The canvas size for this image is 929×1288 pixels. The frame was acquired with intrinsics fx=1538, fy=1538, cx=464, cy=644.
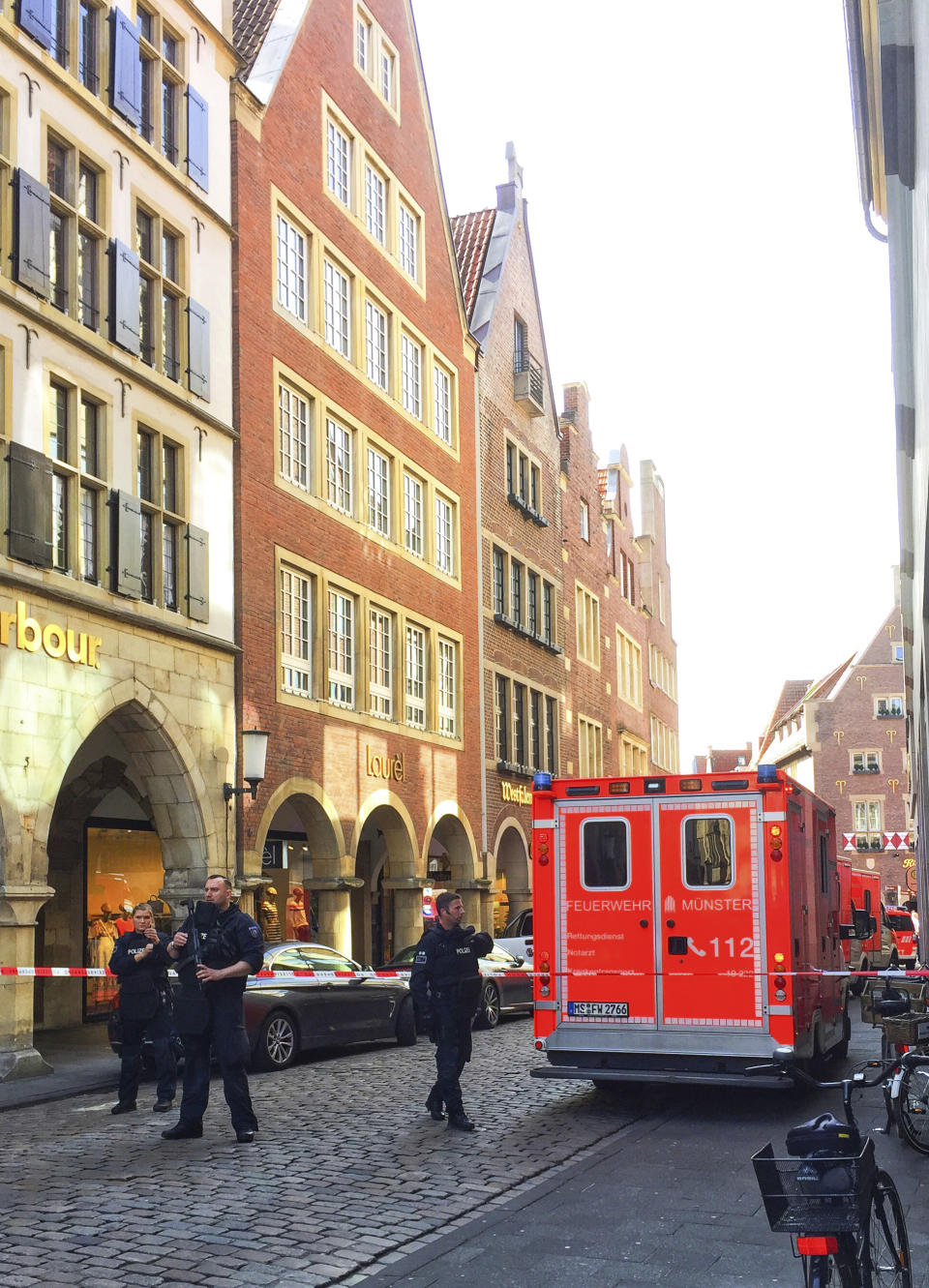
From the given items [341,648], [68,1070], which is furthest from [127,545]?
[341,648]

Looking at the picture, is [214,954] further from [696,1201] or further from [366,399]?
[366,399]

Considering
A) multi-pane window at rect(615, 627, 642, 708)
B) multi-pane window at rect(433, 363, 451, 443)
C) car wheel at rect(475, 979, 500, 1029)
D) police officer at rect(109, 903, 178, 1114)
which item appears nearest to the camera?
police officer at rect(109, 903, 178, 1114)

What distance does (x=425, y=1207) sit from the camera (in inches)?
327

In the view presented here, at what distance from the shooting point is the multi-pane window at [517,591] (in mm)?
35625

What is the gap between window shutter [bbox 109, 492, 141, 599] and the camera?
60.7ft

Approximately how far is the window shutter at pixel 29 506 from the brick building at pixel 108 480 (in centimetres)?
3

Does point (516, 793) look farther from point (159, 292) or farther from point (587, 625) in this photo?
point (159, 292)

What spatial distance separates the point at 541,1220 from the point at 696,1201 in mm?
952

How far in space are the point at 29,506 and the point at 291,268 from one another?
9.49m

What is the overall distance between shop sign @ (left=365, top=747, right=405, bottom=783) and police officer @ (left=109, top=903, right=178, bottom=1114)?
12909mm

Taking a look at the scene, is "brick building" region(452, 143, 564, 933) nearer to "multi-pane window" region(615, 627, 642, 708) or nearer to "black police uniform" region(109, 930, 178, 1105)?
"multi-pane window" region(615, 627, 642, 708)

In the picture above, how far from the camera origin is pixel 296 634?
23797 millimetres

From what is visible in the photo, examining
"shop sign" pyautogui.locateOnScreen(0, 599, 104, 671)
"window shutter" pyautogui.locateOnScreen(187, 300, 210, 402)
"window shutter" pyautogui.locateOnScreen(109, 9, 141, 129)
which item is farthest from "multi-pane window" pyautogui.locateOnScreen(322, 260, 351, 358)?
"shop sign" pyautogui.locateOnScreen(0, 599, 104, 671)

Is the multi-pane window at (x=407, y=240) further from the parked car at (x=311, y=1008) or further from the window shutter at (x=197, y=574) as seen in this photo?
the parked car at (x=311, y=1008)
